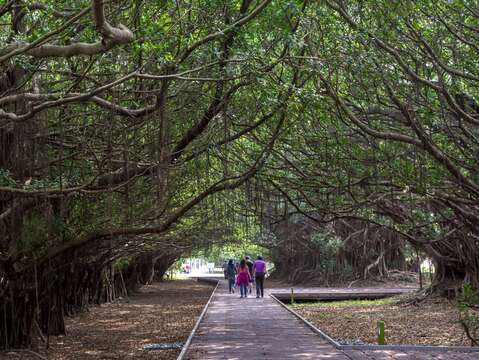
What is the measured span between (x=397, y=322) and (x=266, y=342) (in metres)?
5.34

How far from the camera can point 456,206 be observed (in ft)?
39.1

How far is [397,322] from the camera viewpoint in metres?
14.9

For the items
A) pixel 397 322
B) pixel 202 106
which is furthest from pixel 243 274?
pixel 202 106

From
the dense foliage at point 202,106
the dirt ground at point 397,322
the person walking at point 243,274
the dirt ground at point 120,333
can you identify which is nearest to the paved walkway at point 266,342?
the dirt ground at point 120,333

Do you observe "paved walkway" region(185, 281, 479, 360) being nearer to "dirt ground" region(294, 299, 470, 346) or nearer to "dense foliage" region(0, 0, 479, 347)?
"dirt ground" region(294, 299, 470, 346)

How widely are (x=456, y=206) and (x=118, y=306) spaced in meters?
16.4

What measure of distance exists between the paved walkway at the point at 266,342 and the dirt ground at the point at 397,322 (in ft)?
3.04

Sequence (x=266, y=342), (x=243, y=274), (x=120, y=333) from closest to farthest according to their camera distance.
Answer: (x=266, y=342), (x=120, y=333), (x=243, y=274)

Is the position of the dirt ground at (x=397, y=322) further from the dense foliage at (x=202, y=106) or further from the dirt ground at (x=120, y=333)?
the dirt ground at (x=120, y=333)

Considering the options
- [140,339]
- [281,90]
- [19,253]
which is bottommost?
[140,339]

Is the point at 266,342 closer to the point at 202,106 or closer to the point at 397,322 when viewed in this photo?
the point at 202,106

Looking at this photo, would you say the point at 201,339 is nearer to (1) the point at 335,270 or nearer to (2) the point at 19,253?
(2) the point at 19,253

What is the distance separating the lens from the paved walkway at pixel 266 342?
29.4ft

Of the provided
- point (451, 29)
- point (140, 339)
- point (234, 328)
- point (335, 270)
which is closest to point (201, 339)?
point (234, 328)
